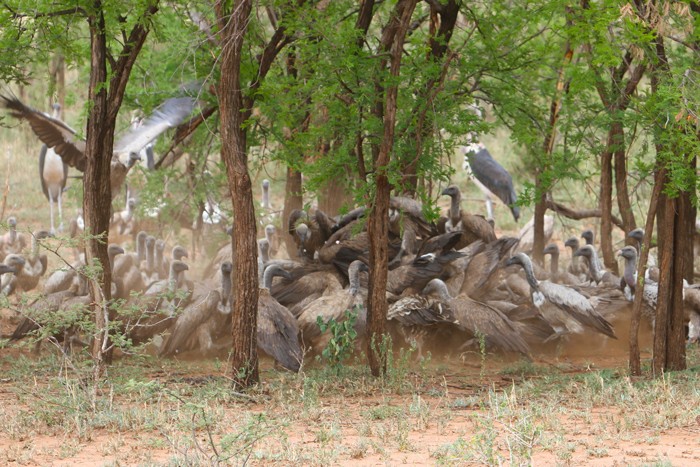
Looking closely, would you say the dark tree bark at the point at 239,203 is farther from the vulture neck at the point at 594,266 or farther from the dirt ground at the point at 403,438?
the vulture neck at the point at 594,266

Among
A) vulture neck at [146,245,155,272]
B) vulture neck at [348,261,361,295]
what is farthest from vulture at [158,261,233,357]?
vulture neck at [146,245,155,272]

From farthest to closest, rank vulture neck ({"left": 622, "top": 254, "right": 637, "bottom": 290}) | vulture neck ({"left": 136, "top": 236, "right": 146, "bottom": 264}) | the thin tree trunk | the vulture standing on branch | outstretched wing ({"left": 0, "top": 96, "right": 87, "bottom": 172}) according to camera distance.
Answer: the vulture standing on branch
vulture neck ({"left": 136, "top": 236, "right": 146, "bottom": 264})
outstretched wing ({"left": 0, "top": 96, "right": 87, "bottom": 172})
vulture neck ({"left": 622, "top": 254, "right": 637, "bottom": 290})
the thin tree trunk

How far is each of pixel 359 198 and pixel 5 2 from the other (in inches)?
141

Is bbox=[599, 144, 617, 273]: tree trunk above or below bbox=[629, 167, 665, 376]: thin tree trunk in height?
above

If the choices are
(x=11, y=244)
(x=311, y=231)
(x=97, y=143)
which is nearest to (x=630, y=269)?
(x=311, y=231)

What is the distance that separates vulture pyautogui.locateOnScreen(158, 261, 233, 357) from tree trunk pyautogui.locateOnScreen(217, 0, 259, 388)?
304cm

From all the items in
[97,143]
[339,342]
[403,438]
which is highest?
[97,143]

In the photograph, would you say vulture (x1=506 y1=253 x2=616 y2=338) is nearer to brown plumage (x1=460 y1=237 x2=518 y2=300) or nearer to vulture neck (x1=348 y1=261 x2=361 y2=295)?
brown plumage (x1=460 y1=237 x2=518 y2=300)

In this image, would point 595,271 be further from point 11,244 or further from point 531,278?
point 11,244

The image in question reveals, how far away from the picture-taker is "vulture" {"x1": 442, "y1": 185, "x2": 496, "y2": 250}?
13.2 meters

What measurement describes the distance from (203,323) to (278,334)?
1.73 metres

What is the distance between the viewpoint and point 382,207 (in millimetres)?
8617

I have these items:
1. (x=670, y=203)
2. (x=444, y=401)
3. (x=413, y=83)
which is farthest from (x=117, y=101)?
(x=670, y=203)

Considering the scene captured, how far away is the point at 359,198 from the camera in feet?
29.7
